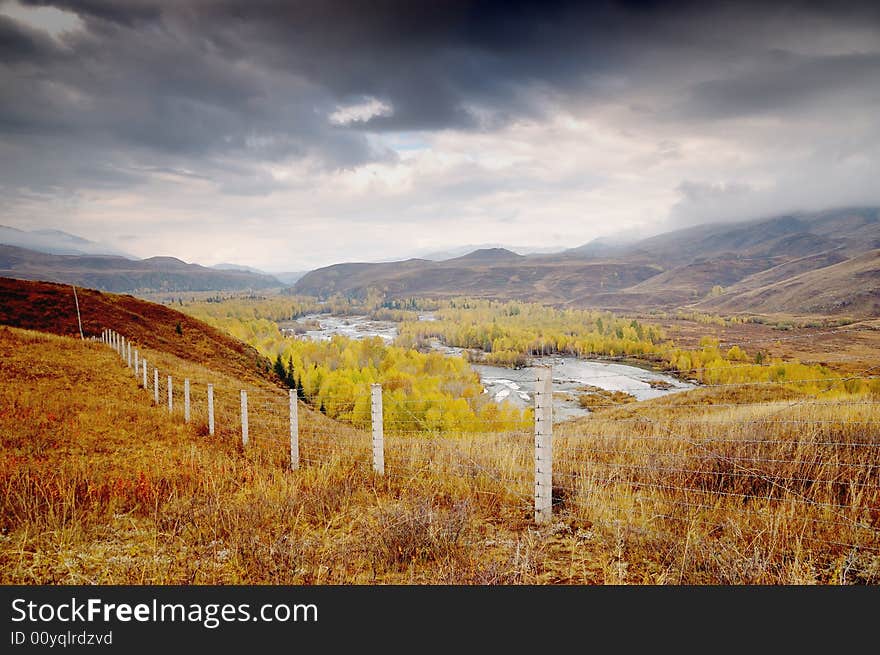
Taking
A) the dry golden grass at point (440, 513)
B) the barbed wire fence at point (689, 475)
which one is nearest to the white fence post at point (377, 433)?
the barbed wire fence at point (689, 475)

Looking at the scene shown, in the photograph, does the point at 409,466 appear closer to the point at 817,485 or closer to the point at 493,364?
the point at 817,485

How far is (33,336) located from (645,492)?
3497 centimetres

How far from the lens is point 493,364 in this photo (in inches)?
4218

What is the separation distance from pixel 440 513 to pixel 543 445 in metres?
1.45

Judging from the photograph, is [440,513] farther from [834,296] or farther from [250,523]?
[834,296]

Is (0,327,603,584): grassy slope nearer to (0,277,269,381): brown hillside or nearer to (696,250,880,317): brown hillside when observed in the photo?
(0,277,269,381): brown hillside

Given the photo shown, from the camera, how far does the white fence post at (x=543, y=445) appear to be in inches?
221

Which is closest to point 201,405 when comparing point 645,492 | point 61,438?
point 61,438

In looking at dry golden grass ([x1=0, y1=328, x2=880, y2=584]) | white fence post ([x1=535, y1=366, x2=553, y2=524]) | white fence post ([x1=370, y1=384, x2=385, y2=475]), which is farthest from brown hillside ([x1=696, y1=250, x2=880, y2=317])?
white fence post ([x1=370, y1=384, x2=385, y2=475])

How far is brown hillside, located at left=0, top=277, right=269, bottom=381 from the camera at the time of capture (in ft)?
135

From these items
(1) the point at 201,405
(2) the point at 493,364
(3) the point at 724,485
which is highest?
(3) the point at 724,485

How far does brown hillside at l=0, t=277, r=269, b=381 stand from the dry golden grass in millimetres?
34907

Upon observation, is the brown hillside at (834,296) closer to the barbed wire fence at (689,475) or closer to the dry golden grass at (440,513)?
the barbed wire fence at (689,475)

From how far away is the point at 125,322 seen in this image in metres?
44.7
